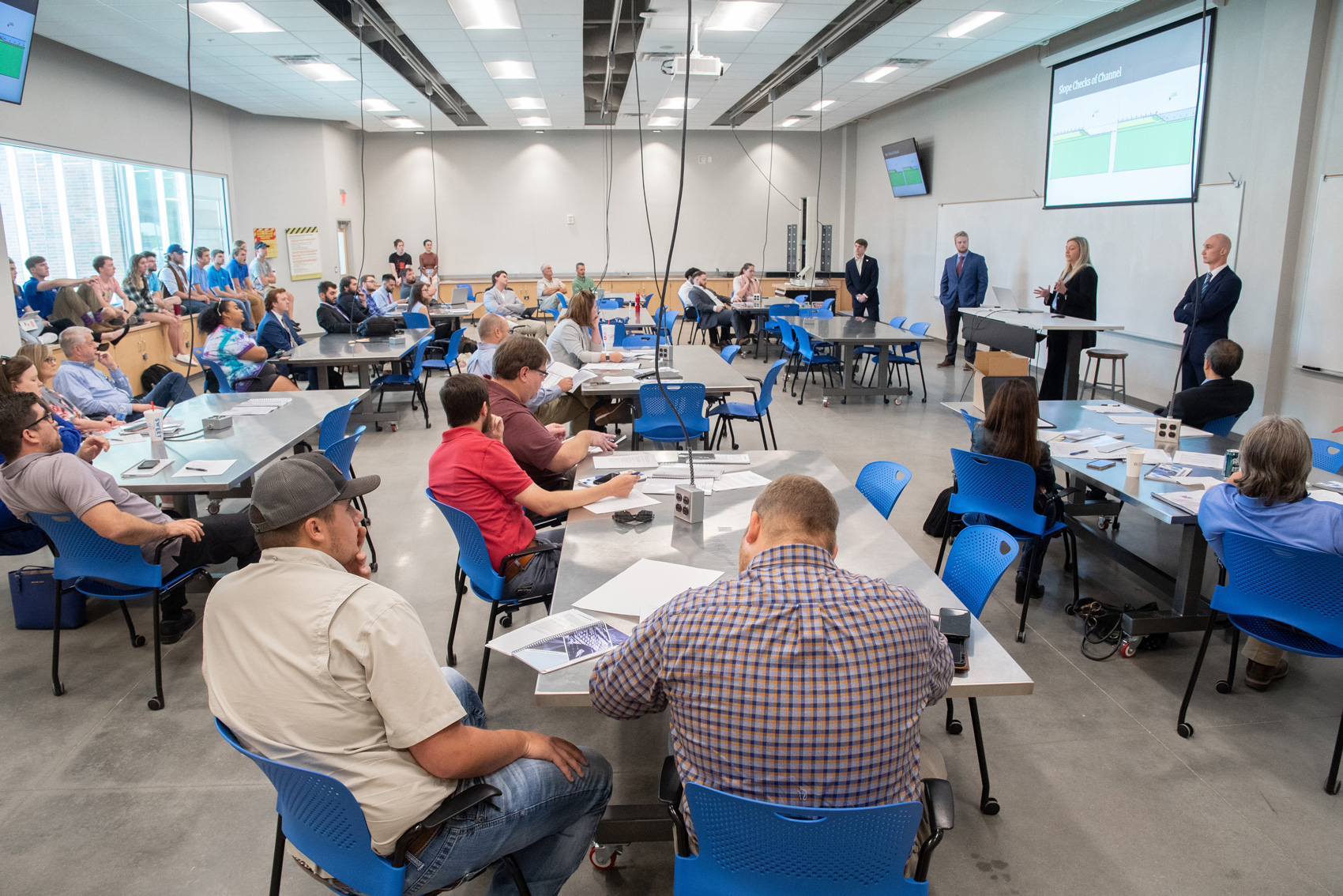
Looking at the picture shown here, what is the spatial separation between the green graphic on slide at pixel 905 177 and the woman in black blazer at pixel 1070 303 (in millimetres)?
5851

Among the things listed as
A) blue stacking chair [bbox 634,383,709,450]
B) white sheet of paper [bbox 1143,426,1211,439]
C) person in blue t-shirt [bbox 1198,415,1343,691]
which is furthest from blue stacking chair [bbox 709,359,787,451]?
person in blue t-shirt [bbox 1198,415,1343,691]

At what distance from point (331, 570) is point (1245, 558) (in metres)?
2.76

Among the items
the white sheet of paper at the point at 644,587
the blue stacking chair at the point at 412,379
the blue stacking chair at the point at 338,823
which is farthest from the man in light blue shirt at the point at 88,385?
the blue stacking chair at the point at 338,823

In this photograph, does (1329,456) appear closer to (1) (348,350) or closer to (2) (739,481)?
(2) (739,481)

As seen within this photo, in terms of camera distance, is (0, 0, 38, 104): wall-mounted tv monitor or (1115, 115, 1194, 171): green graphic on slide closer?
(0, 0, 38, 104): wall-mounted tv monitor

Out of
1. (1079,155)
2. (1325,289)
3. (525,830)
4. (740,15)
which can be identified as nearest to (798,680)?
(525,830)

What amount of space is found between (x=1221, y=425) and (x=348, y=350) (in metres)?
6.77

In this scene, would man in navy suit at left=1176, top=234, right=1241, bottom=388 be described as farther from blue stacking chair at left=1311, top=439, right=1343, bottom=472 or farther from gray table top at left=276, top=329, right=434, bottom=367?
gray table top at left=276, top=329, right=434, bottom=367

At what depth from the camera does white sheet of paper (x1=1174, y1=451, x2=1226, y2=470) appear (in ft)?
12.2

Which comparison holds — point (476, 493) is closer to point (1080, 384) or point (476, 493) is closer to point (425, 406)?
point (425, 406)

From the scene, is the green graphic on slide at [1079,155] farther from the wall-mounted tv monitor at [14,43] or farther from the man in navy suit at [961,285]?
the wall-mounted tv monitor at [14,43]

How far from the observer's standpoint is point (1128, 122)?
8.21 meters

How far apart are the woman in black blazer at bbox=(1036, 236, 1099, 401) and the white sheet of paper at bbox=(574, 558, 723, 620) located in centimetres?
654

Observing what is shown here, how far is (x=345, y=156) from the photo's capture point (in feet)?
50.2
